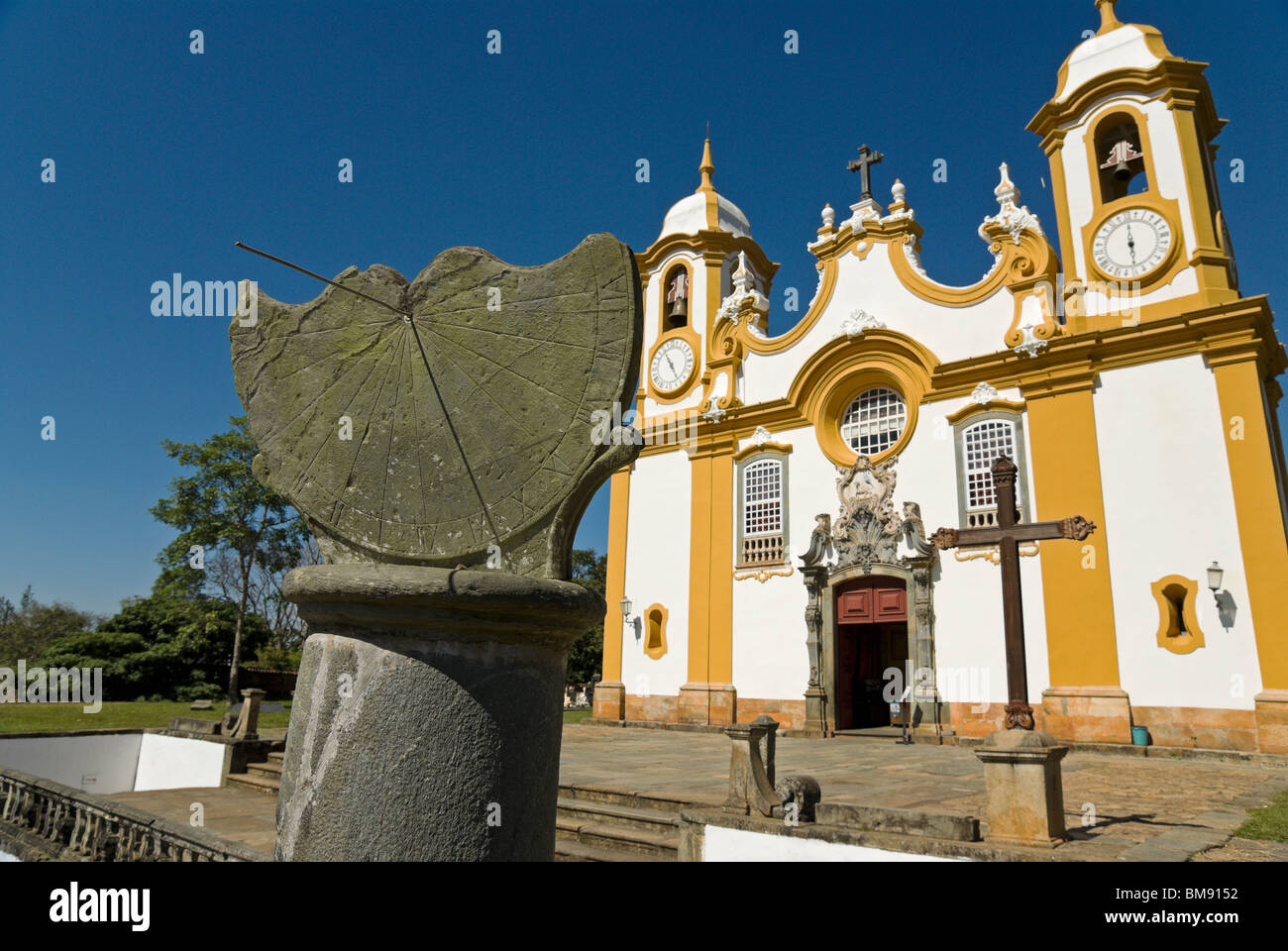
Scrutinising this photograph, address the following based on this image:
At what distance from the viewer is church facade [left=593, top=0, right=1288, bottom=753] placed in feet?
40.3

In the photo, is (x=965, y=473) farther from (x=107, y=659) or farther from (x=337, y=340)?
(x=107, y=659)

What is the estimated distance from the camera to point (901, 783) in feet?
26.9

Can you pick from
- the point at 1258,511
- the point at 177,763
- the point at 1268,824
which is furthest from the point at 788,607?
the point at 177,763

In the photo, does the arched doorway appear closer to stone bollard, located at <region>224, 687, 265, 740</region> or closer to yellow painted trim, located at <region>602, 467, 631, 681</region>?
yellow painted trim, located at <region>602, 467, 631, 681</region>

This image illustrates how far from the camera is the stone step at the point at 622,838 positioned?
5.82 metres

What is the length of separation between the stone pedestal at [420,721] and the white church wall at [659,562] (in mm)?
15904

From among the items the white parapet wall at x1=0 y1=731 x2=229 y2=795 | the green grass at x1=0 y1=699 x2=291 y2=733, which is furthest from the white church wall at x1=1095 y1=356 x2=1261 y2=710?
the green grass at x1=0 y1=699 x2=291 y2=733

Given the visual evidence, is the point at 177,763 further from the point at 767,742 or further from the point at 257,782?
the point at 767,742

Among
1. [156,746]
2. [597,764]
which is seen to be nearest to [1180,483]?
[597,764]

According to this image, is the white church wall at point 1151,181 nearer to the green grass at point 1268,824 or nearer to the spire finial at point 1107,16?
the spire finial at point 1107,16

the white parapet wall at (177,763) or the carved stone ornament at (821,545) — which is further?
the carved stone ornament at (821,545)

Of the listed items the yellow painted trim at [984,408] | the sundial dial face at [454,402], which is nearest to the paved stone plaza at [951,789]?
the sundial dial face at [454,402]

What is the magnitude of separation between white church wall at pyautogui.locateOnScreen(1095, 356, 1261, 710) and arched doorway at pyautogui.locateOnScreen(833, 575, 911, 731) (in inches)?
151
